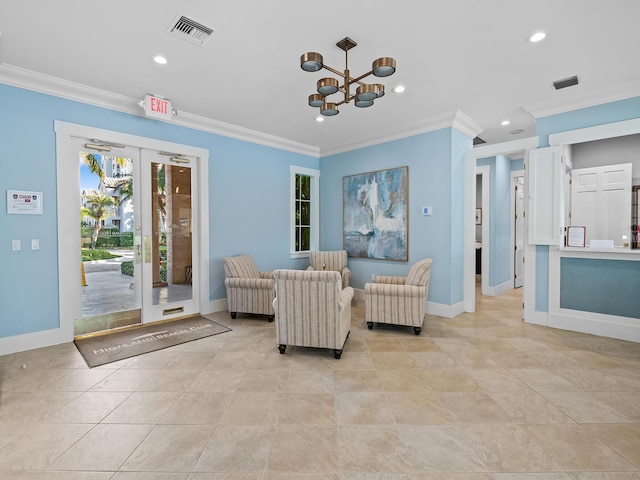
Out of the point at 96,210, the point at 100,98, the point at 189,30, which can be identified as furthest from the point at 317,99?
the point at 96,210

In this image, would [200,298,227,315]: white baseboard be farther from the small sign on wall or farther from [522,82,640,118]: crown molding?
[522,82,640,118]: crown molding

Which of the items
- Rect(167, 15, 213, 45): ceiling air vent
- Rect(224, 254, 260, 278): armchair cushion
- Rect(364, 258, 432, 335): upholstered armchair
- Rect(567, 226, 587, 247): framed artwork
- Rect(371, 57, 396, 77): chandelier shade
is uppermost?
Rect(167, 15, 213, 45): ceiling air vent

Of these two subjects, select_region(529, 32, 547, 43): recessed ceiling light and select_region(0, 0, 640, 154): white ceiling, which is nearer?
select_region(0, 0, 640, 154): white ceiling

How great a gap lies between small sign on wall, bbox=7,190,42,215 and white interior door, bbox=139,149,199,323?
108 cm

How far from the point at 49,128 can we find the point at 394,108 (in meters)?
4.24

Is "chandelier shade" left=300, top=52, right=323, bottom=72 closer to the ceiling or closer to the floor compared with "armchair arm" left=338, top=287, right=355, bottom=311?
closer to the ceiling

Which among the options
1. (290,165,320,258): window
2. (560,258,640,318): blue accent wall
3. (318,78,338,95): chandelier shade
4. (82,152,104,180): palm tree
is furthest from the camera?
(290,165,320,258): window

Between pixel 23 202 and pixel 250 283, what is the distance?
271 centimetres

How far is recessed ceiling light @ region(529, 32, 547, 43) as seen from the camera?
8.79ft

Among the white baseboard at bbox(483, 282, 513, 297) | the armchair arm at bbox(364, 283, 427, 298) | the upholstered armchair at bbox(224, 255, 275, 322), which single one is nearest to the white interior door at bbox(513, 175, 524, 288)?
the white baseboard at bbox(483, 282, 513, 297)

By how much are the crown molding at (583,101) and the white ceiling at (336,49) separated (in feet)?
0.04

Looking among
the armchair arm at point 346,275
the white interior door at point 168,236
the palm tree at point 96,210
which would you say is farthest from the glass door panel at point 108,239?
the armchair arm at point 346,275

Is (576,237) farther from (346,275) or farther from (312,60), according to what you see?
(312,60)

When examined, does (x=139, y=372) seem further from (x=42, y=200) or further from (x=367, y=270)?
(x=367, y=270)
